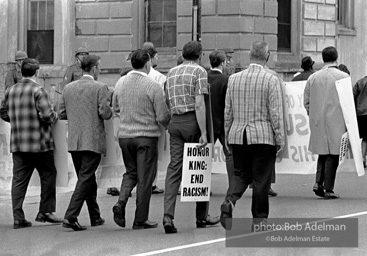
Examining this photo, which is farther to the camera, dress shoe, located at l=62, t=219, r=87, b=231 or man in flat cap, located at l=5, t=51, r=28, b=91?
man in flat cap, located at l=5, t=51, r=28, b=91

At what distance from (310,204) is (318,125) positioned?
1185 millimetres

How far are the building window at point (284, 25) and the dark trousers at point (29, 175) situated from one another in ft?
42.7

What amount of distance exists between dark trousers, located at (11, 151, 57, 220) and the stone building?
34.4 ft

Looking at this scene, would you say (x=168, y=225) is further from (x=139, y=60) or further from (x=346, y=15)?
(x=346, y=15)

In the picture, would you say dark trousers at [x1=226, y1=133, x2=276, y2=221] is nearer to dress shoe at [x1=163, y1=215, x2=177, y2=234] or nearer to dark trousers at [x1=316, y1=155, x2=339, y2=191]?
dress shoe at [x1=163, y1=215, x2=177, y2=234]

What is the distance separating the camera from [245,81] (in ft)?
34.8

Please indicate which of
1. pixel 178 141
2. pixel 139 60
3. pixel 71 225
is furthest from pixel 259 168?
pixel 71 225

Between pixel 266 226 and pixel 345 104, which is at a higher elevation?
pixel 345 104

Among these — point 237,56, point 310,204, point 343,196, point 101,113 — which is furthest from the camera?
point 237,56

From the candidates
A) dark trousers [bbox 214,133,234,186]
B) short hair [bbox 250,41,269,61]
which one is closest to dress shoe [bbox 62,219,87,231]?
dark trousers [bbox 214,133,234,186]

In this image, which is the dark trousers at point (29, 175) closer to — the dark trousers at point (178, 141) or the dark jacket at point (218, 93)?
the dark trousers at point (178, 141)

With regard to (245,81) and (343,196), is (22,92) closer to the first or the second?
(245,81)

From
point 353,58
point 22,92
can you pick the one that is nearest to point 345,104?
point 22,92

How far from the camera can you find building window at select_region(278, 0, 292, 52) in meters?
24.0
